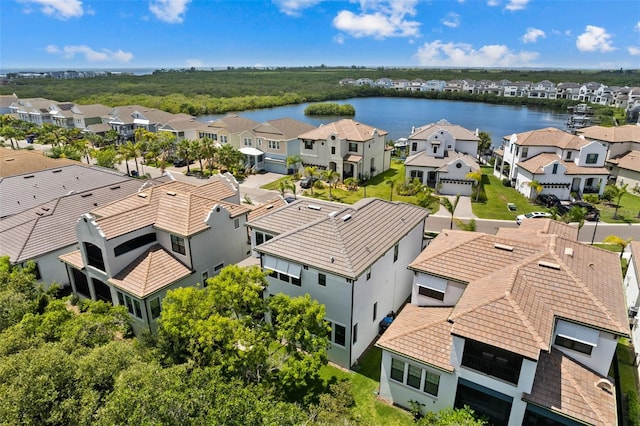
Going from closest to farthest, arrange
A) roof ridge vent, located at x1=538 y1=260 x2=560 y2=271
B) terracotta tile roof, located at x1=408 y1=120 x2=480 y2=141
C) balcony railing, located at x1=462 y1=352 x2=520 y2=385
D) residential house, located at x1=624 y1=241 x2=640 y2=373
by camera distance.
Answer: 1. balcony railing, located at x1=462 y1=352 x2=520 y2=385
2. roof ridge vent, located at x1=538 y1=260 x2=560 y2=271
3. residential house, located at x1=624 y1=241 x2=640 y2=373
4. terracotta tile roof, located at x1=408 y1=120 x2=480 y2=141

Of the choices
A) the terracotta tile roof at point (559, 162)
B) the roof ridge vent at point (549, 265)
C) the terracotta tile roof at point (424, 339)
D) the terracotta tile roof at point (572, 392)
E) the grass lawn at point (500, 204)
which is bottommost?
the grass lawn at point (500, 204)

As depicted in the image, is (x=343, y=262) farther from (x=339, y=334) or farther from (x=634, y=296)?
(x=634, y=296)

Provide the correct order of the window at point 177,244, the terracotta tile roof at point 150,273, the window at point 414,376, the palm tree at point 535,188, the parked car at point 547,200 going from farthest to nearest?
the palm tree at point 535,188 → the parked car at point 547,200 → the window at point 177,244 → the terracotta tile roof at point 150,273 → the window at point 414,376

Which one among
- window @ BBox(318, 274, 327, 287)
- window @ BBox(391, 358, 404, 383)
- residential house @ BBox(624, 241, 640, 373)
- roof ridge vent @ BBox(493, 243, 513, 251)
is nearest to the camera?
window @ BBox(391, 358, 404, 383)

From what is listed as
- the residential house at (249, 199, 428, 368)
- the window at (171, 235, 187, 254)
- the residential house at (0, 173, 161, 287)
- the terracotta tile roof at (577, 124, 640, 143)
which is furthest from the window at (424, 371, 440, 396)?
the terracotta tile roof at (577, 124, 640, 143)

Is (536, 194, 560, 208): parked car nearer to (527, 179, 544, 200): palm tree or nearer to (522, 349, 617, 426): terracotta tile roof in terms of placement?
(527, 179, 544, 200): palm tree

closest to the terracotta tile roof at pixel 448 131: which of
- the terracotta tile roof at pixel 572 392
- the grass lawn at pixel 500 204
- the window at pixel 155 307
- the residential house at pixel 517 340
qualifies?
the grass lawn at pixel 500 204

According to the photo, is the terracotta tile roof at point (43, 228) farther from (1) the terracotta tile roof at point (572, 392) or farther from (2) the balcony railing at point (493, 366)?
(1) the terracotta tile roof at point (572, 392)
